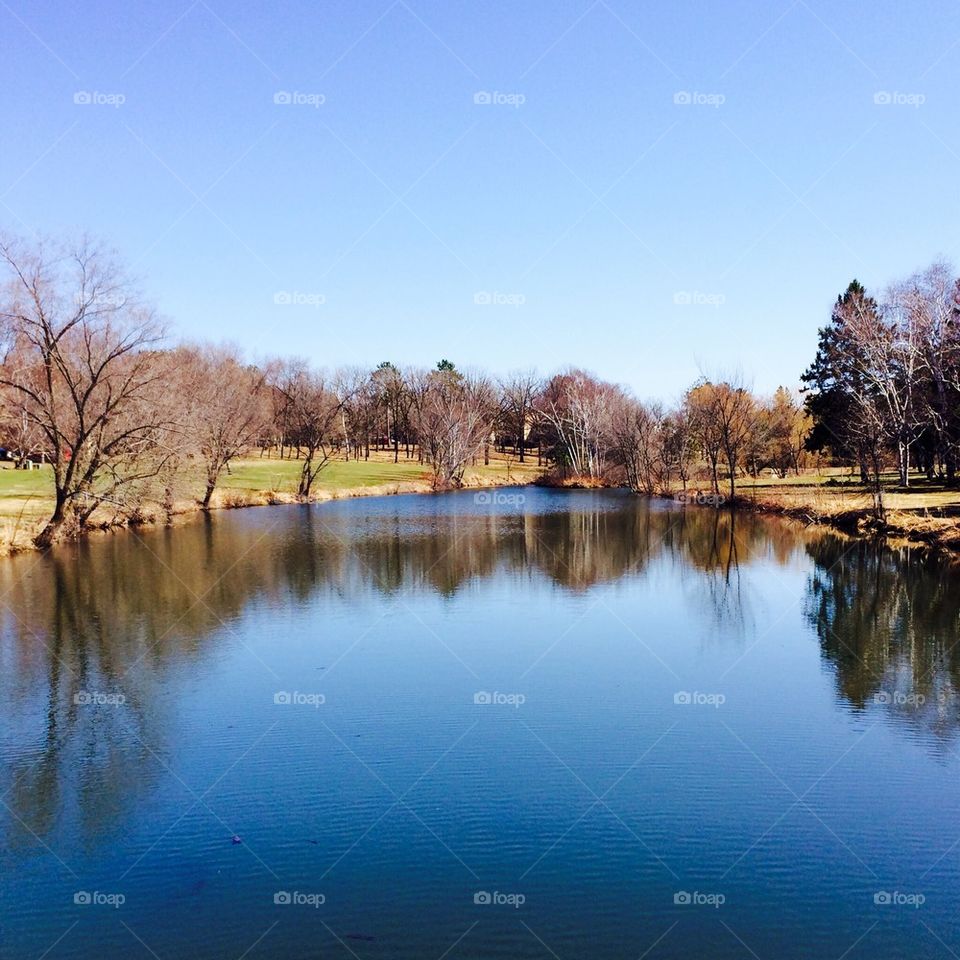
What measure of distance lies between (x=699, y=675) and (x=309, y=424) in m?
45.0

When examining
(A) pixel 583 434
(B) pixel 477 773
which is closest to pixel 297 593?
(B) pixel 477 773

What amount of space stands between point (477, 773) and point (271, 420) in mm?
66153

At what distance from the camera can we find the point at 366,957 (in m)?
7.39

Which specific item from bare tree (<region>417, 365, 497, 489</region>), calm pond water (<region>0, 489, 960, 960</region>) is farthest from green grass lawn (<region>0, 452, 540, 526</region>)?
calm pond water (<region>0, 489, 960, 960</region>)

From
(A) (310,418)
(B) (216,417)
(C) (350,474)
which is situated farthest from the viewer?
(C) (350,474)

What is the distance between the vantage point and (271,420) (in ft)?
244

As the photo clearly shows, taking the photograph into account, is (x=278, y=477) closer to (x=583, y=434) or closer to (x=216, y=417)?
(x=216, y=417)

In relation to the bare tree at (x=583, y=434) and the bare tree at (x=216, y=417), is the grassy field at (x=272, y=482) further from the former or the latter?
the bare tree at (x=583, y=434)

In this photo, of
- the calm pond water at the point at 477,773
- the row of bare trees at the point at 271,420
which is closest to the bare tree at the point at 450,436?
the row of bare trees at the point at 271,420

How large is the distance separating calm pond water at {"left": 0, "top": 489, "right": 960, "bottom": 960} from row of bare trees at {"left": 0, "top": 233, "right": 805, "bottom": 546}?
1084 cm

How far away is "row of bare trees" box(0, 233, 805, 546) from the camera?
104 ft

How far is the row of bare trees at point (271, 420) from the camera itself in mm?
31641

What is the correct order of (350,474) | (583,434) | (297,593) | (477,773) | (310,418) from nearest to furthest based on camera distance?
(477,773), (297,593), (310,418), (350,474), (583,434)

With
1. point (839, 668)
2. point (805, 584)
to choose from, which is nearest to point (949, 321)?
point (805, 584)
